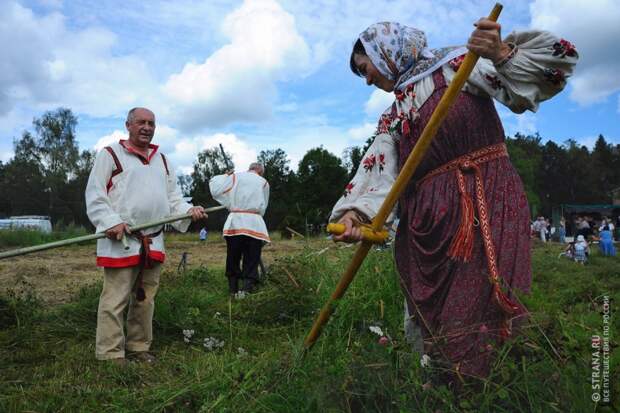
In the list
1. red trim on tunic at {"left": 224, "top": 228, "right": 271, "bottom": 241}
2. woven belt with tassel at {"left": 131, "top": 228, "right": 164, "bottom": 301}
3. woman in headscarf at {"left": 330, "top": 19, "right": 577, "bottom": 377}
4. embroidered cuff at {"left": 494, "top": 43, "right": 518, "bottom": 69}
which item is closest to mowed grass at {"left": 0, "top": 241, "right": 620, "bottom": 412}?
woman in headscarf at {"left": 330, "top": 19, "right": 577, "bottom": 377}

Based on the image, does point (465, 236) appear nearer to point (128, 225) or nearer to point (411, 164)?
point (411, 164)

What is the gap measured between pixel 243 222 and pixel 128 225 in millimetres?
2921

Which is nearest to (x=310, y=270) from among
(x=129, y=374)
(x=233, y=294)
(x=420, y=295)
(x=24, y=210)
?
(x=233, y=294)

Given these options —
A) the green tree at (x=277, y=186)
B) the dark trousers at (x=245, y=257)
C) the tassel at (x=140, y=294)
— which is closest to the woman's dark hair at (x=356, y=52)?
the tassel at (x=140, y=294)

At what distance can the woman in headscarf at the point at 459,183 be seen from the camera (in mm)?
1822

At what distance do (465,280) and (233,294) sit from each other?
447 cm

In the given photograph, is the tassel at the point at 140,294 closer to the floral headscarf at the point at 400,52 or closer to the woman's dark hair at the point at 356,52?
the woman's dark hair at the point at 356,52

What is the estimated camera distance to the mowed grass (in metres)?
1.71

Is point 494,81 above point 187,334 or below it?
above

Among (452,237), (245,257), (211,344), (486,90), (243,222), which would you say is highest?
(486,90)

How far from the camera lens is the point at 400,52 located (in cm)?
215

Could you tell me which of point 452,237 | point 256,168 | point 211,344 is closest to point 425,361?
point 452,237

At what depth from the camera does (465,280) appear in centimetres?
195

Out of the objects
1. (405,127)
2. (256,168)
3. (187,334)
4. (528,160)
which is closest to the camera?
(405,127)
